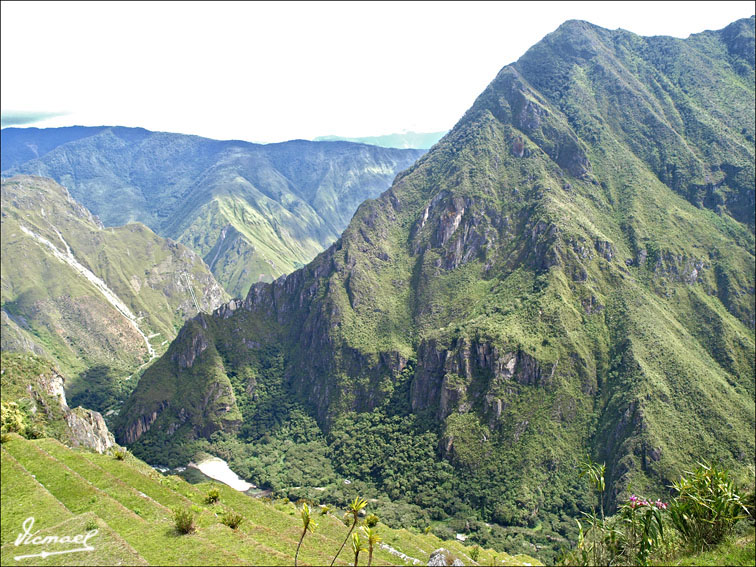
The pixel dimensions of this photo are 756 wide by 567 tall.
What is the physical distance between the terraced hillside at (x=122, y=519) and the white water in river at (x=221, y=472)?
110264mm

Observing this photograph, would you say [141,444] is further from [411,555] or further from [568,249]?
[568,249]

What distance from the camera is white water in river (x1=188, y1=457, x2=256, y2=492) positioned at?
6452 inches

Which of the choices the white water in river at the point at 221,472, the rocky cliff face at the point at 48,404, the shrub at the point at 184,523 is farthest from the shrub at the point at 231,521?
the white water in river at the point at 221,472

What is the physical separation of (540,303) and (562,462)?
59.1m

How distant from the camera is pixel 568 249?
191 meters

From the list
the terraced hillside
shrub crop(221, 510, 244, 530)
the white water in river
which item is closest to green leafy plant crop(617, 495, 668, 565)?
the terraced hillside

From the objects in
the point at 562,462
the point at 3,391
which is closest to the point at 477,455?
the point at 562,462

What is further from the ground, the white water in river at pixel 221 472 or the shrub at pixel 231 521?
the shrub at pixel 231 521

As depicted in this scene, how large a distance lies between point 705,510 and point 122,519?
162ft

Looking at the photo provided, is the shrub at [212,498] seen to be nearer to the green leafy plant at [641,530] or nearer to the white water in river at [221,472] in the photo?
the green leafy plant at [641,530]

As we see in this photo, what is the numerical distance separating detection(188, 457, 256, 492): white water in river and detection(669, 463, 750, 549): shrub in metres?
151

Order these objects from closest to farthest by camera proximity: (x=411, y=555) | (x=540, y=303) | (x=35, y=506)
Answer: (x=35, y=506) < (x=411, y=555) < (x=540, y=303)

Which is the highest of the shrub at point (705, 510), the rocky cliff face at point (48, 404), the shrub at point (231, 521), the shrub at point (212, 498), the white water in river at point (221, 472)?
the shrub at point (705, 510)

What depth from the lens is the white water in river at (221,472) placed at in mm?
163875
